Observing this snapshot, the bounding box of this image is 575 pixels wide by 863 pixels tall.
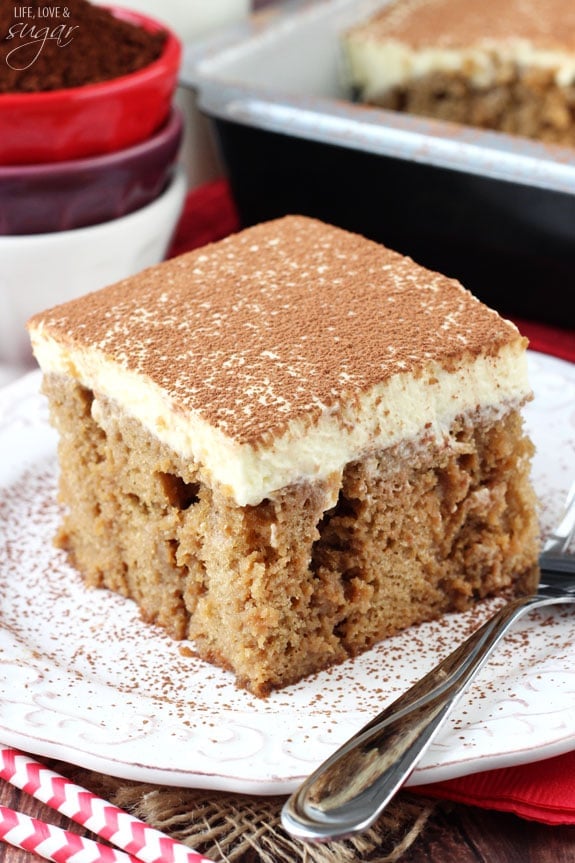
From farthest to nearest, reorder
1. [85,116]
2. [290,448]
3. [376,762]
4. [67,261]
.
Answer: [67,261] < [85,116] < [290,448] < [376,762]

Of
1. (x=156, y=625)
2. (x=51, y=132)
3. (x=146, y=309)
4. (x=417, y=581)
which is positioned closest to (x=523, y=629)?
(x=417, y=581)

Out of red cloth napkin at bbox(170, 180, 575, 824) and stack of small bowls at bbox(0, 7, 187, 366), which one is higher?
stack of small bowls at bbox(0, 7, 187, 366)

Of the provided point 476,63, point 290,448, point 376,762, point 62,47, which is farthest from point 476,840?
point 476,63

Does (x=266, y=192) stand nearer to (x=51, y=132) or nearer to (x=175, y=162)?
(x=175, y=162)

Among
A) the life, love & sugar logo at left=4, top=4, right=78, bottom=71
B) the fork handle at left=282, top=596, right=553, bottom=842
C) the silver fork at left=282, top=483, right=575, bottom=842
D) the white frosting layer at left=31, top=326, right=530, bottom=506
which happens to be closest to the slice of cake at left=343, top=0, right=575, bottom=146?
the life, love & sugar logo at left=4, top=4, right=78, bottom=71

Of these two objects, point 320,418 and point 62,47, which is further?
point 62,47

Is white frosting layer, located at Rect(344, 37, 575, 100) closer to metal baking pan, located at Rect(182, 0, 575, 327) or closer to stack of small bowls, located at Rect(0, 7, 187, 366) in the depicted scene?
metal baking pan, located at Rect(182, 0, 575, 327)

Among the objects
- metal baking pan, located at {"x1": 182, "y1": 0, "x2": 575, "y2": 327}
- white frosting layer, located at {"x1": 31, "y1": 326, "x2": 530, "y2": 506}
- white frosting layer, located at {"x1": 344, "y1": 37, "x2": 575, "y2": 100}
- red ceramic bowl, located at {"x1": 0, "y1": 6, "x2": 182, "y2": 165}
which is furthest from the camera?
white frosting layer, located at {"x1": 344, "y1": 37, "x2": 575, "y2": 100}

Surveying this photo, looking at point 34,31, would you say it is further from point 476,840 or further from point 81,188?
point 476,840
